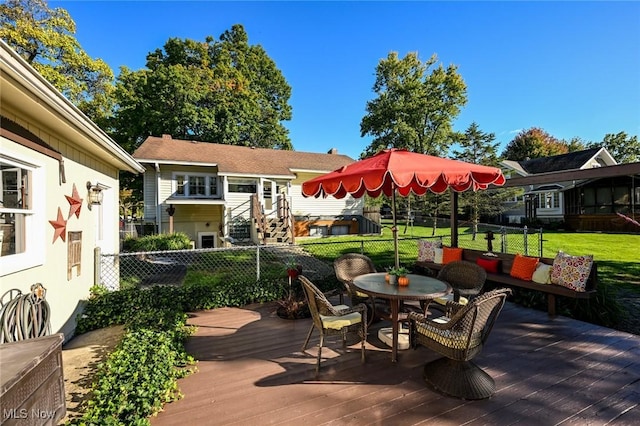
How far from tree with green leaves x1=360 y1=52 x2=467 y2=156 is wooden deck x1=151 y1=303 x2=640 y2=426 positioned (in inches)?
755

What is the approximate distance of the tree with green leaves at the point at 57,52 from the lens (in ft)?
51.0

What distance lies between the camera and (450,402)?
263 centimetres

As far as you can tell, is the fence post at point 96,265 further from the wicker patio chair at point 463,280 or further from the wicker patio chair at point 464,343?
the wicker patio chair at point 463,280

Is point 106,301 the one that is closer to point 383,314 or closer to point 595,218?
point 383,314

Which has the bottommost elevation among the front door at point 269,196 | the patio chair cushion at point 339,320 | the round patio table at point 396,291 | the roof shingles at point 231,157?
the patio chair cushion at point 339,320

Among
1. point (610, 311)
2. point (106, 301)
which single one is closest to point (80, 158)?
point (106, 301)

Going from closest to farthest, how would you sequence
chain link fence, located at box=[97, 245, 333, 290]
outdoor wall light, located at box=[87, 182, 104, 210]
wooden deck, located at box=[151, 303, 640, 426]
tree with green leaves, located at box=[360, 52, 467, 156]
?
wooden deck, located at box=[151, 303, 640, 426], outdoor wall light, located at box=[87, 182, 104, 210], chain link fence, located at box=[97, 245, 333, 290], tree with green leaves, located at box=[360, 52, 467, 156]

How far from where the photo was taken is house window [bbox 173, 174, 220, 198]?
14.6m

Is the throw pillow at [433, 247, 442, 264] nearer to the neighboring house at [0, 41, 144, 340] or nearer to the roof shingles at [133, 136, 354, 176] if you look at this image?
the neighboring house at [0, 41, 144, 340]

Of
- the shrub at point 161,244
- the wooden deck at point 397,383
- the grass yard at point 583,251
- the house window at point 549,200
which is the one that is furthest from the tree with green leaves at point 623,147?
the shrub at point 161,244

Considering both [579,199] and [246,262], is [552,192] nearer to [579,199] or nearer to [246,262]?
[579,199]

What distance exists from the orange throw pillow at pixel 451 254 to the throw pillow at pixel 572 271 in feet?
6.17

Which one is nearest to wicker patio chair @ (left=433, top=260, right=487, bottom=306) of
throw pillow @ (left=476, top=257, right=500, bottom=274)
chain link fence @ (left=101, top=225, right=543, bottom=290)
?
throw pillow @ (left=476, top=257, right=500, bottom=274)

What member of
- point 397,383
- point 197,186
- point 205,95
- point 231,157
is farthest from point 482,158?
point 205,95
